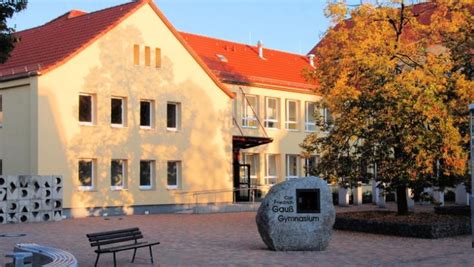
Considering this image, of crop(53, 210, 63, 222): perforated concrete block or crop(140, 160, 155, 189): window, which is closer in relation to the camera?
crop(53, 210, 63, 222): perforated concrete block

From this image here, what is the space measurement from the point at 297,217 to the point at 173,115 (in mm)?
18385

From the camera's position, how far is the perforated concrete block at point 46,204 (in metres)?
26.2

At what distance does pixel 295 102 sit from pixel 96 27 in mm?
14485

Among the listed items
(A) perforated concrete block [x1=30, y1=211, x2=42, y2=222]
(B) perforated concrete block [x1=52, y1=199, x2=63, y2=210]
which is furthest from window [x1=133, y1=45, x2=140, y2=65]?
(A) perforated concrete block [x1=30, y1=211, x2=42, y2=222]

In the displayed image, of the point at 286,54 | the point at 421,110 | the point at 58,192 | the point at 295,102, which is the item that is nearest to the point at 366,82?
the point at 421,110

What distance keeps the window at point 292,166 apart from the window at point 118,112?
12.7 m

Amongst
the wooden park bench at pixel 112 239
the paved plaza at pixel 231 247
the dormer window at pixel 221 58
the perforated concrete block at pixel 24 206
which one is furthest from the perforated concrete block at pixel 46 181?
the dormer window at pixel 221 58

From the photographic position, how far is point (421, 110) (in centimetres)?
2128

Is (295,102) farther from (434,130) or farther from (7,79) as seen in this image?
(434,130)

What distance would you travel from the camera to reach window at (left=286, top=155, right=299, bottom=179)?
41719 millimetres

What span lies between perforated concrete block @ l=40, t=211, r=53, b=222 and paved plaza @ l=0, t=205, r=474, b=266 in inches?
42.5

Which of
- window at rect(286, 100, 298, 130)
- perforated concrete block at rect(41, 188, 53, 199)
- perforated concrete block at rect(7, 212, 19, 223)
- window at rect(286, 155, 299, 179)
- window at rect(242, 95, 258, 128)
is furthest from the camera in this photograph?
window at rect(286, 155, 299, 179)

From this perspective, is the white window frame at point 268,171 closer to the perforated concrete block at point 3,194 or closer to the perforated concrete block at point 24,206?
the perforated concrete block at point 24,206

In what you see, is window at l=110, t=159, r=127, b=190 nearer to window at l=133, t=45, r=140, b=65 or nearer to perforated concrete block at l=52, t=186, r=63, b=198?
window at l=133, t=45, r=140, b=65
